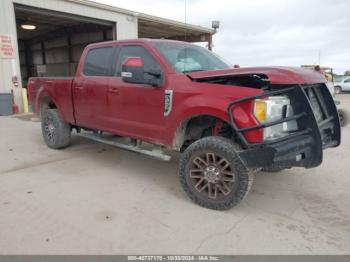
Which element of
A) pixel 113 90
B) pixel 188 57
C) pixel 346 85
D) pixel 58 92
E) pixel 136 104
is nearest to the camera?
pixel 136 104

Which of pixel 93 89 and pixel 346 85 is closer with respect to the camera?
pixel 93 89

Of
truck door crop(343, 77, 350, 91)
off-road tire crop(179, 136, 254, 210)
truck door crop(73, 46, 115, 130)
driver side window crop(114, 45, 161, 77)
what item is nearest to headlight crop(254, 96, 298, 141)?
off-road tire crop(179, 136, 254, 210)

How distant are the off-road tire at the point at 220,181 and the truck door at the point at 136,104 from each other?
0.63 metres

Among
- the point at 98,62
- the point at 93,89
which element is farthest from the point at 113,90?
the point at 98,62

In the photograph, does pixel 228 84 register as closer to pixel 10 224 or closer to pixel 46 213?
pixel 46 213

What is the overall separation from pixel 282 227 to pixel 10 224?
272cm

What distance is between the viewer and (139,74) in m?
4.00

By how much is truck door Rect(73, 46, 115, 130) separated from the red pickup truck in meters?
0.02

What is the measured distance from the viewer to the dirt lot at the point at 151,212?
2.93 m

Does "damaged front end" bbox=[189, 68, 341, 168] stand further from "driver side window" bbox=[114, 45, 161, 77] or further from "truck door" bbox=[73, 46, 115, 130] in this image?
"truck door" bbox=[73, 46, 115, 130]

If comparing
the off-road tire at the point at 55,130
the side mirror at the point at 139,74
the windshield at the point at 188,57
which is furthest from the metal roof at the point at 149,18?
the side mirror at the point at 139,74

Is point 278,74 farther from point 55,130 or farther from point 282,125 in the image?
point 55,130

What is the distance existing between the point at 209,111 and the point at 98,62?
2.54 metres

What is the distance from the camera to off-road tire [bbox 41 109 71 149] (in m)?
6.02
